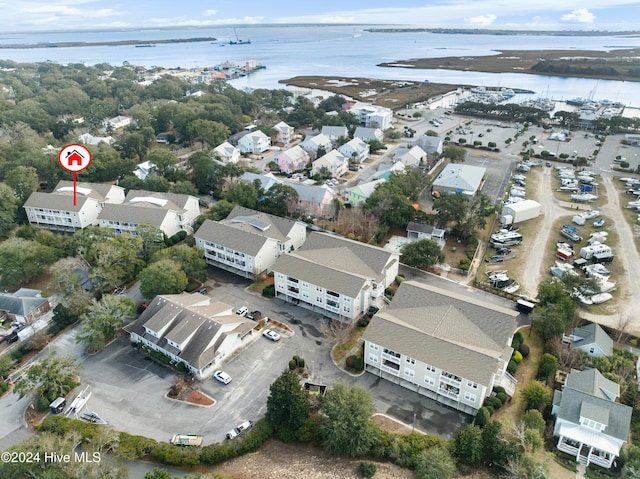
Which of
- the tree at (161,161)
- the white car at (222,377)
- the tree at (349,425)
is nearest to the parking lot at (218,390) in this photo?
the white car at (222,377)

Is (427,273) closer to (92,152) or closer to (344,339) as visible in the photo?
(344,339)

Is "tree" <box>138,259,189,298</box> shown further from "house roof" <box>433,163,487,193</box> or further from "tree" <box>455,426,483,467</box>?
"house roof" <box>433,163,487,193</box>

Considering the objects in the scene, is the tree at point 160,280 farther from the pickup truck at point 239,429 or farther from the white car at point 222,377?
the pickup truck at point 239,429

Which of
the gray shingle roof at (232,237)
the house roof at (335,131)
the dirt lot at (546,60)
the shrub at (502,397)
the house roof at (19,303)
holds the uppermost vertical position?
the dirt lot at (546,60)

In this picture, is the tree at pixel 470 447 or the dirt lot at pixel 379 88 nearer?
the tree at pixel 470 447

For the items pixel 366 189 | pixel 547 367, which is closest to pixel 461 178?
pixel 366 189

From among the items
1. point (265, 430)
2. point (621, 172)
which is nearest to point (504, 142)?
point (621, 172)

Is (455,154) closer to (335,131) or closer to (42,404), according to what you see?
(335,131)

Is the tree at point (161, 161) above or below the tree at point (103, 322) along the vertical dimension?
above
